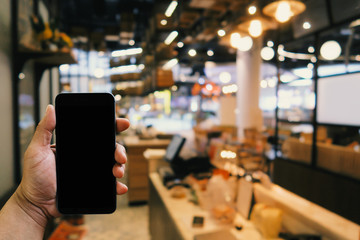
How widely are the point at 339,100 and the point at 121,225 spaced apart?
3.75 m

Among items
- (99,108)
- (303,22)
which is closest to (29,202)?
(99,108)

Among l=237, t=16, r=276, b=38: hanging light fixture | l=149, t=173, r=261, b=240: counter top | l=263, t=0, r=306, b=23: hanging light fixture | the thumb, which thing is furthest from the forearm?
l=237, t=16, r=276, b=38: hanging light fixture

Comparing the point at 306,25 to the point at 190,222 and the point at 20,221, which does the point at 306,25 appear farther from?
the point at 20,221

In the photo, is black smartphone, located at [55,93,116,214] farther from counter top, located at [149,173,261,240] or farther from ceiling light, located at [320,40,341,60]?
ceiling light, located at [320,40,341,60]

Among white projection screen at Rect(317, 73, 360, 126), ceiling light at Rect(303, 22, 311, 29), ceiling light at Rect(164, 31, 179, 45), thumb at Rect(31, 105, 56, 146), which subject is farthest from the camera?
ceiling light at Rect(164, 31, 179, 45)

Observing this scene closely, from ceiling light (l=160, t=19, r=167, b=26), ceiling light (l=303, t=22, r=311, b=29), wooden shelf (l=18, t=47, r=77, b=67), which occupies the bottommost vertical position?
wooden shelf (l=18, t=47, r=77, b=67)

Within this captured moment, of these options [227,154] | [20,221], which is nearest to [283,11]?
[227,154]

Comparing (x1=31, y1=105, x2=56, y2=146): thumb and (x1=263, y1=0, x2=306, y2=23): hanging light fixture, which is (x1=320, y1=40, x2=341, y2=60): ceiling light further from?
(x1=31, y1=105, x2=56, y2=146): thumb

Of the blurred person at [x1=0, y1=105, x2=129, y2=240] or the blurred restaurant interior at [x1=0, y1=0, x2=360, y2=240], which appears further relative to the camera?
the blurred restaurant interior at [x1=0, y1=0, x2=360, y2=240]

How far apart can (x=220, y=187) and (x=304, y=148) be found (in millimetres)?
2803

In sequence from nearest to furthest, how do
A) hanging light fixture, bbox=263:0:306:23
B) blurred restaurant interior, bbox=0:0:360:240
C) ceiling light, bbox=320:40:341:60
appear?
blurred restaurant interior, bbox=0:0:360:240
hanging light fixture, bbox=263:0:306:23
ceiling light, bbox=320:40:341:60

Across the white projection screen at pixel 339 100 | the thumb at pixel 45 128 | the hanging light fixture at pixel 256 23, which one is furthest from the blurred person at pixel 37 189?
the white projection screen at pixel 339 100

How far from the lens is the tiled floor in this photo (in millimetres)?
3561

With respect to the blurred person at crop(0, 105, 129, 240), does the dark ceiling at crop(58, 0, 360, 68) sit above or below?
above
